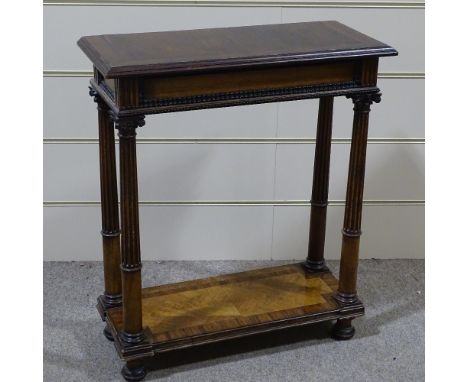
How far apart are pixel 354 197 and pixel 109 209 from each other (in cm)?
85

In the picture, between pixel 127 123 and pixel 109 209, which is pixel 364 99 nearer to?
pixel 127 123

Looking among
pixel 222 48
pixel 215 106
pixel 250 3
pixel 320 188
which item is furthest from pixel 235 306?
pixel 250 3

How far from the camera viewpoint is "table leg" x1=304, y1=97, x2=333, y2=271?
3238mm

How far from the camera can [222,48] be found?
8.98 ft

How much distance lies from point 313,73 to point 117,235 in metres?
0.92

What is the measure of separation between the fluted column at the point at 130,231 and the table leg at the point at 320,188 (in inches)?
32.6

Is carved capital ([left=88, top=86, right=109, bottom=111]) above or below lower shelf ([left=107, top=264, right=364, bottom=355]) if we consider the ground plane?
above

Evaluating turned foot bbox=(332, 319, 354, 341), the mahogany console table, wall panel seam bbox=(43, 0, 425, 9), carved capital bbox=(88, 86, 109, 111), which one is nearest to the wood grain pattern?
the mahogany console table

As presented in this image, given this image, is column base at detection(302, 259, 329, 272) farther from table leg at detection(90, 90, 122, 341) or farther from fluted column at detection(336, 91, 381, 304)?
table leg at detection(90, 90, 122, 341)

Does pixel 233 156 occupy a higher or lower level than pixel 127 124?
lower

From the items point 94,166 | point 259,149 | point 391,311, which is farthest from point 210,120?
point 391,311

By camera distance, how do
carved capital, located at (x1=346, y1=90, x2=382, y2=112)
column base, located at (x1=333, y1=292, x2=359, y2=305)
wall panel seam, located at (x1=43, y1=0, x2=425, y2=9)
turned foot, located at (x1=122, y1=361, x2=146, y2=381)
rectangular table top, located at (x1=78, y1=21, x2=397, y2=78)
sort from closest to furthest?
rectangular table top, located at (x1=78, y1=21, x2=397, y2=78), carved capital, located at (x1=346, y1=90, x2=382, y2=112), turned foot, located at (x1=122, y1=361, x2=146, y2=381), column base, located at (x1=333, y1=292, x2=359, y2=305), wall panel seam, located at (x1=43, y1=0, x2=425, y2=9)

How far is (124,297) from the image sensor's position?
2.88m

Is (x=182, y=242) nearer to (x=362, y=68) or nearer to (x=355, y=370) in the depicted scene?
(x=355, y=370)
